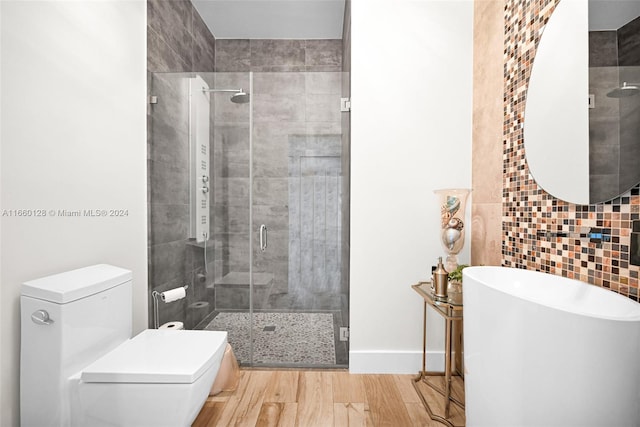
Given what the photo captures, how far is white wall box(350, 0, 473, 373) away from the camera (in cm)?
202

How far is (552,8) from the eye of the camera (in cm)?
142

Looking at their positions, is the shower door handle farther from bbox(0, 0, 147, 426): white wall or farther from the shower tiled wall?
bbox(0, 0, 147, 426): white wall

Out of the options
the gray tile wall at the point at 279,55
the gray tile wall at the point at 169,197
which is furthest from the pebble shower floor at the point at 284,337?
the gray tile wall at the point at 279,55

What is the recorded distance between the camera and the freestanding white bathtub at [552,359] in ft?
2.54

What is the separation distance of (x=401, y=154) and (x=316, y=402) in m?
1.48

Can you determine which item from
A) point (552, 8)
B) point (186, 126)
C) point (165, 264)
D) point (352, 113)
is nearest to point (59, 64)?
point (186, 126)

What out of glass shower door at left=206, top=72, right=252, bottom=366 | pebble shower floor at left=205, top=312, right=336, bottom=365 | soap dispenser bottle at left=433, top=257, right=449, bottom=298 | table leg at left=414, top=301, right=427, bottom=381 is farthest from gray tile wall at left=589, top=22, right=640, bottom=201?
glass shower door at left=206, top=72, right=252, bottom=366

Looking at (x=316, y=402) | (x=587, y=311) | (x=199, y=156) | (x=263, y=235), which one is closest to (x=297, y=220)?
(x=263, y=235)

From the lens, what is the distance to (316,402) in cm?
173

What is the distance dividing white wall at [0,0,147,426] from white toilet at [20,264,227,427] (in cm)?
8

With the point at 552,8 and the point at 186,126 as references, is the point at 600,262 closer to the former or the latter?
the point at 552,8

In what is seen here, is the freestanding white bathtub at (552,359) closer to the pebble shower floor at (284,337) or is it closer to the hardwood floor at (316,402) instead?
the hardwood floor at (316,402)

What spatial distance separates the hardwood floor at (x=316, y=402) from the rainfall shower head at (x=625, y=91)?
1526mm

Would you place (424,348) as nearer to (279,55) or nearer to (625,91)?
(625,91)
